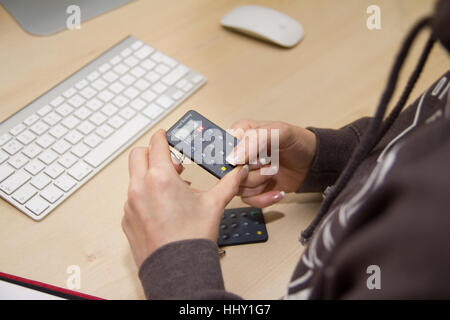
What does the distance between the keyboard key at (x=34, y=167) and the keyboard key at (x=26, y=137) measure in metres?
0.03

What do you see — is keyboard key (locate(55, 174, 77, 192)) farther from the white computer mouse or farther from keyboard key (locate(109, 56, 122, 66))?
the white computer mouse

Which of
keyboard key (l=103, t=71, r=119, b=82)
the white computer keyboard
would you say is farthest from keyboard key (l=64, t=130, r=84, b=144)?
keyboard key (l=103, t=71, r=119, b=82)

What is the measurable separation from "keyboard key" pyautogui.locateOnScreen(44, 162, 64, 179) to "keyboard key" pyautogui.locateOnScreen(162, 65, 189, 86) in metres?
0.20

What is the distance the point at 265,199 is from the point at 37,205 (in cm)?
28

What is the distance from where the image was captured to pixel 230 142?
48 centimetres

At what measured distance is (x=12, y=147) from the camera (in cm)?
50

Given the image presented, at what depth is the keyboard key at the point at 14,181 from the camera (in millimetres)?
471

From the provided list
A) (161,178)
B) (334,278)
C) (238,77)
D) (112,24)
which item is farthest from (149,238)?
(112,24)

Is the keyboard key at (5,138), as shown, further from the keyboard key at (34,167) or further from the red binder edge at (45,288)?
the red binder edge at (45,288)

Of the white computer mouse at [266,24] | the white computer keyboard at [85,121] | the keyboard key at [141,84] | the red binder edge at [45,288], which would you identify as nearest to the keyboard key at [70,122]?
the white computer keyboard at [85,121]

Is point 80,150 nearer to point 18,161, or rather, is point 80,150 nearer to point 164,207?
point 18,161

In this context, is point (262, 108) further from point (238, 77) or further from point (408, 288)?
point (408, 288)

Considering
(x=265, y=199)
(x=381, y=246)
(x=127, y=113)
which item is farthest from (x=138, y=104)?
(x=381, y=246)
